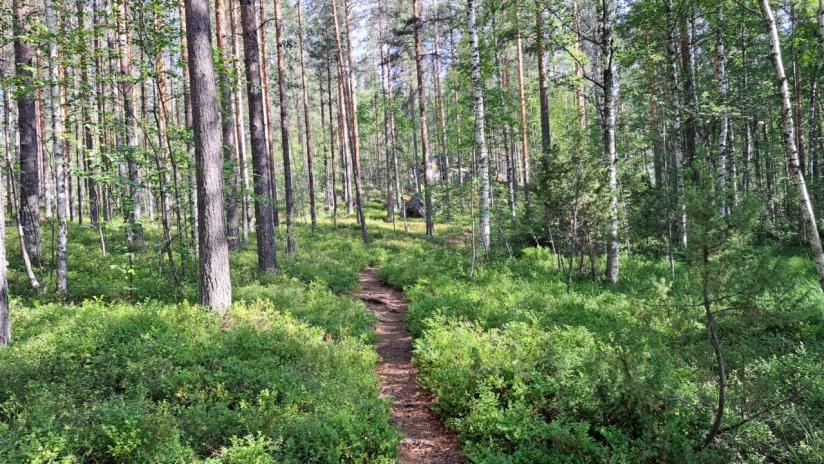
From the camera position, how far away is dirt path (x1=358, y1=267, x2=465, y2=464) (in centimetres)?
526

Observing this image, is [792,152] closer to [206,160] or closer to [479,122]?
[479,122]

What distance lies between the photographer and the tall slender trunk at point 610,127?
10.6 meters

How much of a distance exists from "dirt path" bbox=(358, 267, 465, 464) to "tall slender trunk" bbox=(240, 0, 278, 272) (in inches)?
134

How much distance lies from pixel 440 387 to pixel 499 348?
44.8 inches

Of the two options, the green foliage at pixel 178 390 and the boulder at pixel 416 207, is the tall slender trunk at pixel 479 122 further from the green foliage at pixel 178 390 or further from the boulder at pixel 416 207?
the boulder at pixel 416 207

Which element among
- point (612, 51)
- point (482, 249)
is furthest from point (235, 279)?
point (612, 51)

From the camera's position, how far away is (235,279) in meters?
10.9

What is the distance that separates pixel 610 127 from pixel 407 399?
842 centimetres

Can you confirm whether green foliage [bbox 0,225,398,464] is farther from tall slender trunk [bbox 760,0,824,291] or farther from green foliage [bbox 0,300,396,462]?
tall slender trunk [bbox 760,0,824,291]

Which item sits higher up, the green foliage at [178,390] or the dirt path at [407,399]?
the green foliage at [178,390]

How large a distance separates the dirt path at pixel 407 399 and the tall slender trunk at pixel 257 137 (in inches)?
134

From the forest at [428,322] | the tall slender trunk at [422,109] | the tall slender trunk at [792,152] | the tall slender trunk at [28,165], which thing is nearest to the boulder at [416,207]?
the tall slender trunk at [422,109]

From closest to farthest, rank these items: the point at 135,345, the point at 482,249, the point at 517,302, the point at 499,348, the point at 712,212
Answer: the point at 712,212 → the point at 135,345 → the point at 499,348 → the point at 517,302 → the point at 482,249

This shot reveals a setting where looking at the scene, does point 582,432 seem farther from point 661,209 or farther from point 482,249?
point 661,209
